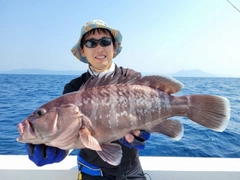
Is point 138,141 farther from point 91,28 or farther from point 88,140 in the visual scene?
point 91,28

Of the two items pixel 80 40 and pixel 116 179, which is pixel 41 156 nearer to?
pixel 116 179

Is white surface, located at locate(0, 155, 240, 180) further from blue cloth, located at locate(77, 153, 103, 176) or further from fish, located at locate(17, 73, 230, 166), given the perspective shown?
fish, located at locate(17, 73, 230, 166)

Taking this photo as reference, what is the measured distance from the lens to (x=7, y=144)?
6426 millimetres

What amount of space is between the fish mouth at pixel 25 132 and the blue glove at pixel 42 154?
31cm

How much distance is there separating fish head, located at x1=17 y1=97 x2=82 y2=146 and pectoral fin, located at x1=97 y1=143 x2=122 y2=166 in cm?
33

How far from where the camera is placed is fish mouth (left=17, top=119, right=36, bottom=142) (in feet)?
5.38

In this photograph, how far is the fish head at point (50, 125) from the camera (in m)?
1.66

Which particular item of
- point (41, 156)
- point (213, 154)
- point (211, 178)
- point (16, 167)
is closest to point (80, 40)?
point (41, 156)

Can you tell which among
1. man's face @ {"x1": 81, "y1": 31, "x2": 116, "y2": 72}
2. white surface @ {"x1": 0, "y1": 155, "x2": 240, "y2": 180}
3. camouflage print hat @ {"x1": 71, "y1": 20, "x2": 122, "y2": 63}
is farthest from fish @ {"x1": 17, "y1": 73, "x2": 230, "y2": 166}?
white surface @ {"x1": 0, "y1": 155, "x2": 240, "y2": 180}

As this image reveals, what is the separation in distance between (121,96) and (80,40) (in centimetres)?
116

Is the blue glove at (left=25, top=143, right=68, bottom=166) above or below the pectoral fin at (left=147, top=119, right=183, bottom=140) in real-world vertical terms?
below

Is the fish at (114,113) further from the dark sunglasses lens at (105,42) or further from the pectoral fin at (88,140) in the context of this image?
the dark sunglasses lens at (105,42)

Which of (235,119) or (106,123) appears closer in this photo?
(106,123)

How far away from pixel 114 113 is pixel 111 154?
381mm
